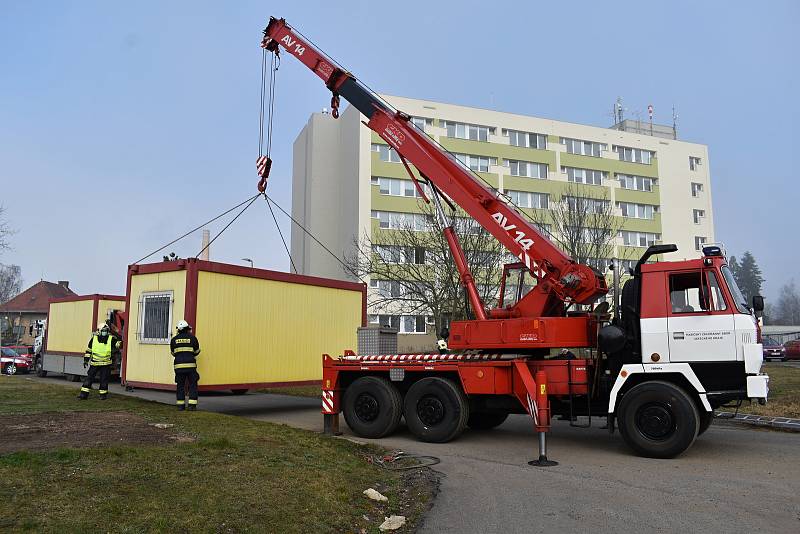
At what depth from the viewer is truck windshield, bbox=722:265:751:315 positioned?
872 centimetres

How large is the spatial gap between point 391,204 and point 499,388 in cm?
3705

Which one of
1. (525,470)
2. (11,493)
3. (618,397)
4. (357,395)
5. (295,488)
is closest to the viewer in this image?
(11,493)

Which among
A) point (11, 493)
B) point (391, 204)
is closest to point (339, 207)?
point (391, 204)

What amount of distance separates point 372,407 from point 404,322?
113 feet

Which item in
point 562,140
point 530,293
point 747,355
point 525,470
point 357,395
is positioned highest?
point 562,140

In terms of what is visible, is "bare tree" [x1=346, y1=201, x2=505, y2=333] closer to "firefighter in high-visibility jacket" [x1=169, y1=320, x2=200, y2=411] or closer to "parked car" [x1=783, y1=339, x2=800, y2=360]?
"firefighter in high-visibility jacket" [x1=169, y1=320, x2=200, y2=411]

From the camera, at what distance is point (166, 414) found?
11688 mm

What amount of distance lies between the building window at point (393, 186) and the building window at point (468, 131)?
5.46 m

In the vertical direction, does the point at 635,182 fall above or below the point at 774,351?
above

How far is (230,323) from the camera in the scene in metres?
13.5

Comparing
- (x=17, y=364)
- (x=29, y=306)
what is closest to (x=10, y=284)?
(x=29, y=306)

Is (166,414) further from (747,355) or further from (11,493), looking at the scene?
(747,355)

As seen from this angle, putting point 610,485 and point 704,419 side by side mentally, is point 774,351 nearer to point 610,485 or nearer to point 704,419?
point 704,419

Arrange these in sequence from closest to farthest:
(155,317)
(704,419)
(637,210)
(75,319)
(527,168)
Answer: (704,419) < (155,317) < (75,319) < (527,168) < (637,210)
